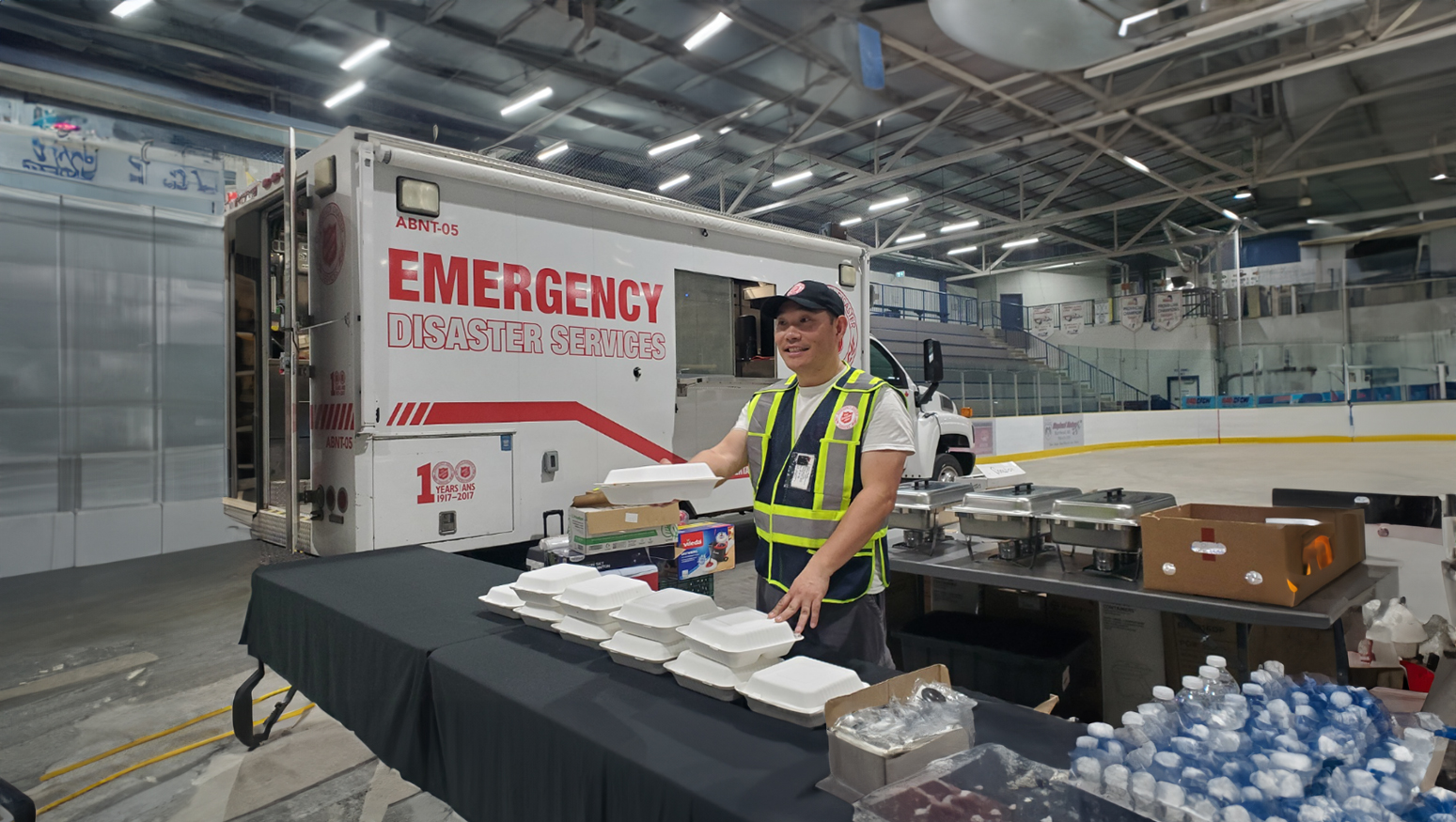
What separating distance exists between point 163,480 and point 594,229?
243 inches

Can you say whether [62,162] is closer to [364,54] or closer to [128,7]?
[128,7]

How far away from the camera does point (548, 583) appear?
196cm

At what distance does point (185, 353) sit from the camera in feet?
26.5

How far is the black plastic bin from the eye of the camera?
2.71 meters

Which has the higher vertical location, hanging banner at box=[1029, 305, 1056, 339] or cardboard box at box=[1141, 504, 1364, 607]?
hanging banner at box=[1029, 305, 1056, 339]

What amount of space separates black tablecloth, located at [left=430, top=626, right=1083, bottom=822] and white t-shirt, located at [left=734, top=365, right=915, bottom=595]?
2.47 ft

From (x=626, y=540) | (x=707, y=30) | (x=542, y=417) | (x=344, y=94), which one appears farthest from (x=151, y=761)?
(x=344, y=94)

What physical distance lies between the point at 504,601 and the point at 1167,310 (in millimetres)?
27453

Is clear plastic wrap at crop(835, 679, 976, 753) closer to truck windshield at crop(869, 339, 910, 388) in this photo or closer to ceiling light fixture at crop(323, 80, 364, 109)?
truck windshield at crop(869, 339, 910, 388)

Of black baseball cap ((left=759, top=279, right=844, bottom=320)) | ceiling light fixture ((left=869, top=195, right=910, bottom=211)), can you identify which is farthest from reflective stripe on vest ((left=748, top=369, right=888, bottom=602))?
ceiling light fixture ((left=869, top=195, right=910, bottom=211))

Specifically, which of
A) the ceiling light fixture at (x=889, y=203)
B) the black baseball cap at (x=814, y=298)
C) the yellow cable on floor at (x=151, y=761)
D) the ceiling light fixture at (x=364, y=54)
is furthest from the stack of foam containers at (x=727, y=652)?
the ceiling light fixture at (x=889, y=203)

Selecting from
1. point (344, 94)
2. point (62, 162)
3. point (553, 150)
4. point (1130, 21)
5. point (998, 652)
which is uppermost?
point (553, 150)

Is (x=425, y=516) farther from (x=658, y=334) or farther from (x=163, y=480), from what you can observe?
(x=163, y=480)

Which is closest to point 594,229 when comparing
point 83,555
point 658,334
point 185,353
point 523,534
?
point 658,334
